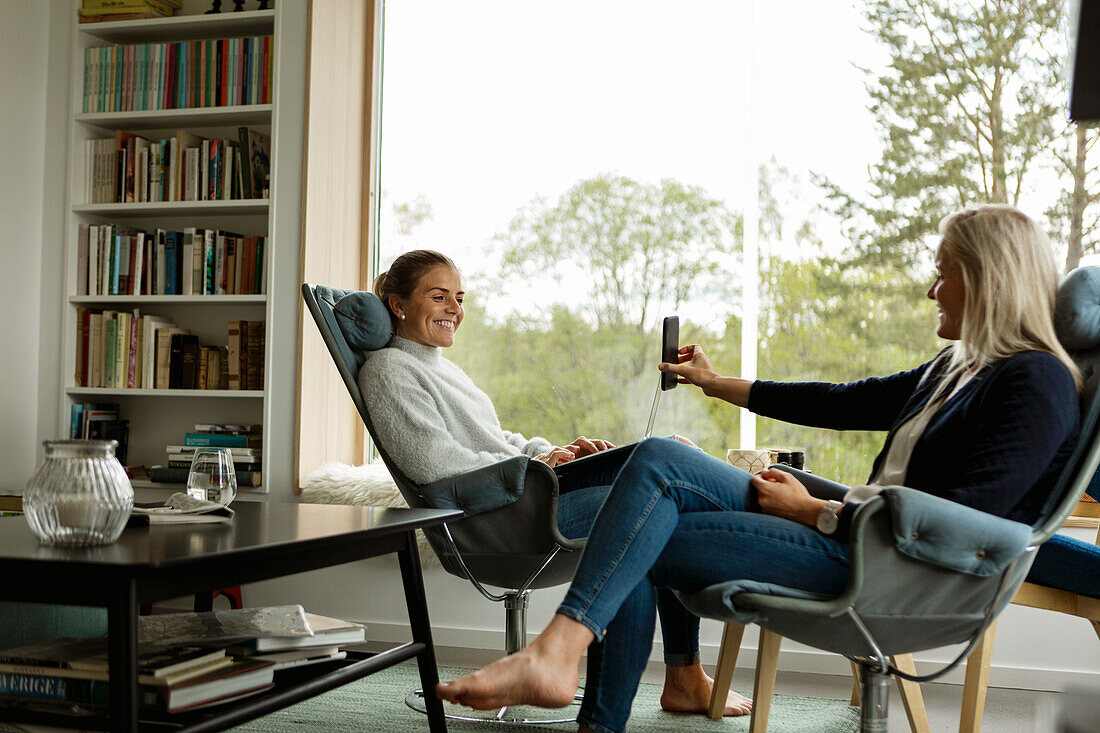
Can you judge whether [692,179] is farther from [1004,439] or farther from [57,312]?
[57,312]

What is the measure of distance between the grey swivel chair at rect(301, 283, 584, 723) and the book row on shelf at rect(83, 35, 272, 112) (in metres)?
1.59

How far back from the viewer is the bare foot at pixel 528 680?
1521mm

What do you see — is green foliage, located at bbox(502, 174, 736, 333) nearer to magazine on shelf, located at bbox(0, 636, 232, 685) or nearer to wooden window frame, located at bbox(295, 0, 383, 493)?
wooden window frame, located at bbox(295, 0, 383, 493)

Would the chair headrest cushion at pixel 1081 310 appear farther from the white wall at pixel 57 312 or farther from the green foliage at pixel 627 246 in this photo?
the green foliage at pixel 627 246

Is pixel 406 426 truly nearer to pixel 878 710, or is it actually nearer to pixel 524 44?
pixel 878 710

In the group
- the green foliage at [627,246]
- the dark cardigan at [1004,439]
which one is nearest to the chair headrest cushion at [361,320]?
the green foliage at [627,246]

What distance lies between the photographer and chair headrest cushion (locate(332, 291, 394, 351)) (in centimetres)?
261

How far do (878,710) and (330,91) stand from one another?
9.80 feet

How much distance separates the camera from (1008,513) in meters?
1.66

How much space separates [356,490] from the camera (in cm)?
341

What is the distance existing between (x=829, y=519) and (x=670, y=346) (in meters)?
1.13

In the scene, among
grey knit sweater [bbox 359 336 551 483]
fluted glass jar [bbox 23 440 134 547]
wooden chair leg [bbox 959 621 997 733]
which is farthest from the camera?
grey knit sweater [bbox 359 336 551 483]

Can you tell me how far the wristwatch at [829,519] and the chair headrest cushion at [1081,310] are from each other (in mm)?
538

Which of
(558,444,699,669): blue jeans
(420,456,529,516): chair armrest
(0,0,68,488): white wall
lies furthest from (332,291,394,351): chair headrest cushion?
(0,0,68,488): white wall
